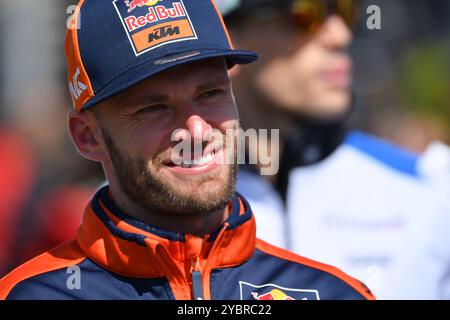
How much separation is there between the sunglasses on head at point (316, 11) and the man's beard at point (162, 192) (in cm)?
178

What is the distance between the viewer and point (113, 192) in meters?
2.45

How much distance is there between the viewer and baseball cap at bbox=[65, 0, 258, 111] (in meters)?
2.26

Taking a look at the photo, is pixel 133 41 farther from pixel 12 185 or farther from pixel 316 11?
pixel 12 185

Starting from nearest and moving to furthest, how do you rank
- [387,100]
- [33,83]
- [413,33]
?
1. [33,83]
2. [387,100]
3. [413,33]

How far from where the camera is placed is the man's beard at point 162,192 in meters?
2.27

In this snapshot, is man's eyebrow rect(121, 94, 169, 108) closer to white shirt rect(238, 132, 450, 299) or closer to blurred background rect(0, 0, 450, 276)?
blurred background rect(0, 0, 450, 276)

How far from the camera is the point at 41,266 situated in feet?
7.81

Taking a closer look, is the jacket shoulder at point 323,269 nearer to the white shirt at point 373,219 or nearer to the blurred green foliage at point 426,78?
the white shirt at point 373,219

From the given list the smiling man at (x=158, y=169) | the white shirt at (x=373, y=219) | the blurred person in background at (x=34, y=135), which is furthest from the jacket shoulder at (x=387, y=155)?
the smiling man at (x=158, y=169)

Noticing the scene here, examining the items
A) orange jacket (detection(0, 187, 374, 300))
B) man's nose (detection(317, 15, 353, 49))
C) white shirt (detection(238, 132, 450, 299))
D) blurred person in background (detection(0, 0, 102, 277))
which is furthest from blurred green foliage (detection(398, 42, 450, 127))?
orange jacket (detection(0, 187, 374, 300))

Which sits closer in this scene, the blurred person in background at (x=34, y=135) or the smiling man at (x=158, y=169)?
the smiling man at (x=158, y=169)

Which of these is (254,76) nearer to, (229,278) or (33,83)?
(229,278)
